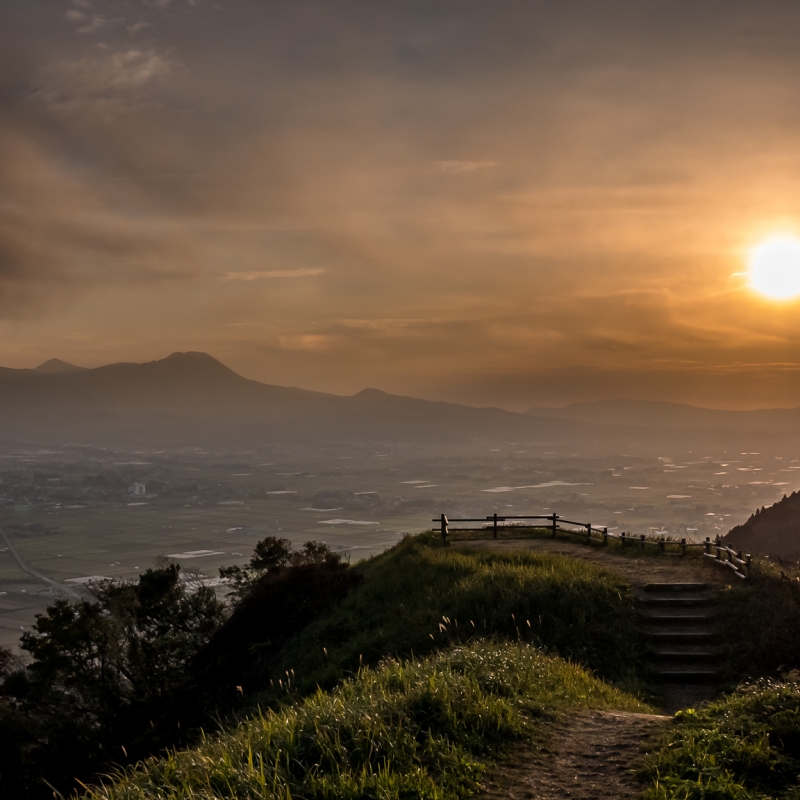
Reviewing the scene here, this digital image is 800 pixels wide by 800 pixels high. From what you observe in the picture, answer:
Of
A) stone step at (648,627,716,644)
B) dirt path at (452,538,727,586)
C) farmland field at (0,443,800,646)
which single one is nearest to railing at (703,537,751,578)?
dirt path at (452,538,727,586)

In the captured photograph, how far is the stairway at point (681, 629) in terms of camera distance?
1691 centimetres

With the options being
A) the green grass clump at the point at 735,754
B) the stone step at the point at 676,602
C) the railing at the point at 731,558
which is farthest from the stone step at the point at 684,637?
the green grass clump at the point at 735,754

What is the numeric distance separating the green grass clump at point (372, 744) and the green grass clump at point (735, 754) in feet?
6.35

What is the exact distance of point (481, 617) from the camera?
18656 mm

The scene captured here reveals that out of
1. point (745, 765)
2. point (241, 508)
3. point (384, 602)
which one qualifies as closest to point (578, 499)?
point (241, 508)

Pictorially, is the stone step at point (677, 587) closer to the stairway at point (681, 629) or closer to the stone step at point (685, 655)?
the stairway at point (681, 629)

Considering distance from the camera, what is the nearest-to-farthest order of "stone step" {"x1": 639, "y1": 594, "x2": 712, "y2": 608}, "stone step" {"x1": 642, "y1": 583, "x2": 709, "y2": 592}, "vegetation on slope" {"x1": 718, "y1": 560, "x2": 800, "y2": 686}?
"vegetation on slope" {"x1": 718, "y1": 560, "x2": 800, "y2": 686} → "stone step" {"x1": 639, "y1": 594, "x2": 712, "y2": 608} → "stone step" {"x1": 642, "y1": 583, "x2": 709, "y2": 592}

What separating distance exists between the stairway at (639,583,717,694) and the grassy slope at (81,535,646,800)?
0.62m

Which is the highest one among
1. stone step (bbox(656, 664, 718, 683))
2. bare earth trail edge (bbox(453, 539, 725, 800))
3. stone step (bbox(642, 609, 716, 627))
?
bare earth trail edge (bbox(453, 539, 725, 800))

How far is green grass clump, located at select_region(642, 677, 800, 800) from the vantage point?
8047mm

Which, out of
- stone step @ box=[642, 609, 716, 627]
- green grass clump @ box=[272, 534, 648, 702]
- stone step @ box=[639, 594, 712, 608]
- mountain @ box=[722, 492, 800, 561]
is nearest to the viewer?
green grass clump @ box=[272, 534, 648, 702]

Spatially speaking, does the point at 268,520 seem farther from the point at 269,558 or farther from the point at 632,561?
the point at 632,561

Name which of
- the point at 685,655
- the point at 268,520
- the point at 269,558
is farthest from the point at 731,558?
the point at 268,520

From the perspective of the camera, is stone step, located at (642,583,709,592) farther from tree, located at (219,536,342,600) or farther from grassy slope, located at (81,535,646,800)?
tree, located at (219,536,342,600)
